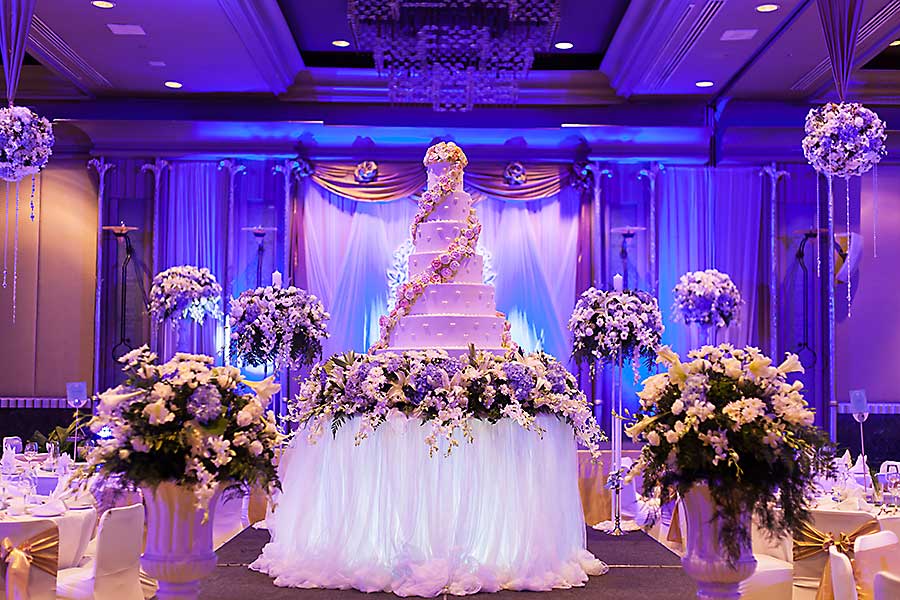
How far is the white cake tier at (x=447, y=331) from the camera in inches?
296

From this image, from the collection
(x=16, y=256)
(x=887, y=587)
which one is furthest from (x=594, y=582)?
(x=16, y=256)

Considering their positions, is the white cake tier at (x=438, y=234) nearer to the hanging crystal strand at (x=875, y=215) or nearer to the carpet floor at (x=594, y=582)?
the carpet floor at (x=594, y=582)

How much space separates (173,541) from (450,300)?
454cm

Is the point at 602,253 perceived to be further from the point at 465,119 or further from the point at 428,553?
the point at 428,553

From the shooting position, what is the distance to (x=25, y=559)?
422cm

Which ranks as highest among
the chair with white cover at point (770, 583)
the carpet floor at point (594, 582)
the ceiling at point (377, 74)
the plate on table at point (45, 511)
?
the ceiling at point (377, 74)

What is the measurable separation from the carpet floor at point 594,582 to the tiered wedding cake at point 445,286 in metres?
1.80

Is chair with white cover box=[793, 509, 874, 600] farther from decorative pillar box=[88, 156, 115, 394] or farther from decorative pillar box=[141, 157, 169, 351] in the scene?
decorative pillar box=[88, 156, 115, 394]

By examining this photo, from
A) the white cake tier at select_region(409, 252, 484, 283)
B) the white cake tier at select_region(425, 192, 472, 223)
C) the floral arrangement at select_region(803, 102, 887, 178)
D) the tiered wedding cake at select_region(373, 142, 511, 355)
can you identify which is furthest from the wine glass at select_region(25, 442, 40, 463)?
the floral arrangement at select_region(803, 102, 887, 178)

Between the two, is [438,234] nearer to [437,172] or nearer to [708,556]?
[437,172]

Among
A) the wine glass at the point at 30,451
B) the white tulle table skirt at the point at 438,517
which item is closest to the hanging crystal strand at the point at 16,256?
the wine glass at the point at 30,451

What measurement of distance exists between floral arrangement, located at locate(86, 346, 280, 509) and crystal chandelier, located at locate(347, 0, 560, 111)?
23.3 ft

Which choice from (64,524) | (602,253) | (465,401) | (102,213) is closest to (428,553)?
(465,401)

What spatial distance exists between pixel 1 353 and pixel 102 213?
2.10 m
